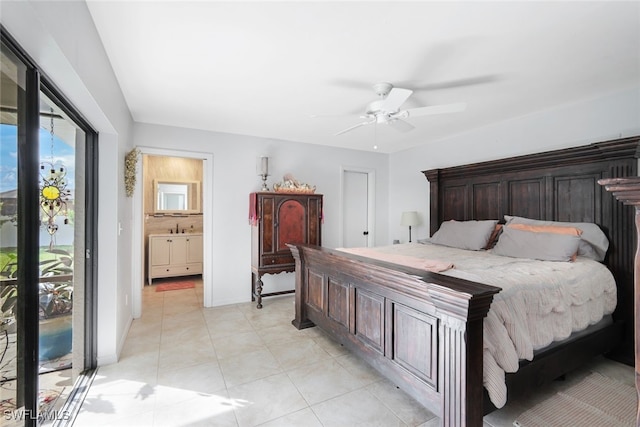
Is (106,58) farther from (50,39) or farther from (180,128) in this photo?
(180,128)

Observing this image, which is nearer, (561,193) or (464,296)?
(464,296)

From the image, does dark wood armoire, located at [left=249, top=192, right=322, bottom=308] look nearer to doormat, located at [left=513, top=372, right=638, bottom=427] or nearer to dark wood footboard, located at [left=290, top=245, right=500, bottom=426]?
dark wood footboard, located at [left=290, top=245, right=500, bottom=426]

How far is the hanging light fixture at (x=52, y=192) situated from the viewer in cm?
165

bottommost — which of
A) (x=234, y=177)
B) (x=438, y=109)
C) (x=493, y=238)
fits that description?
(x=493, y=238)

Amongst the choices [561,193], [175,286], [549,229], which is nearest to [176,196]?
[175,286]

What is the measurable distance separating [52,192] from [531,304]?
301 centimetres

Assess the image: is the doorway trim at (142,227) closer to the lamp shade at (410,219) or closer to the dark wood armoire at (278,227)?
the dark wood armoire at (278,227)

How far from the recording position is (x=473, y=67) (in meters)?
2.27

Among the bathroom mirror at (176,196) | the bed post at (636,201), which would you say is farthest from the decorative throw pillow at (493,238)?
the bathroom mirror at (176,196)

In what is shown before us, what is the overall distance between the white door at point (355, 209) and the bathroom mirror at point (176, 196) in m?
2.93

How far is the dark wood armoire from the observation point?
3.86m

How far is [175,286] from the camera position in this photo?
499 centimetres

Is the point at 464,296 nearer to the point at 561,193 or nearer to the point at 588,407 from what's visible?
the point at 588,407

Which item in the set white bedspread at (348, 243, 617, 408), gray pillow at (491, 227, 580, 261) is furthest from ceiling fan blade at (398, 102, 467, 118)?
gray pillow at (491, 227, 580, 261)
